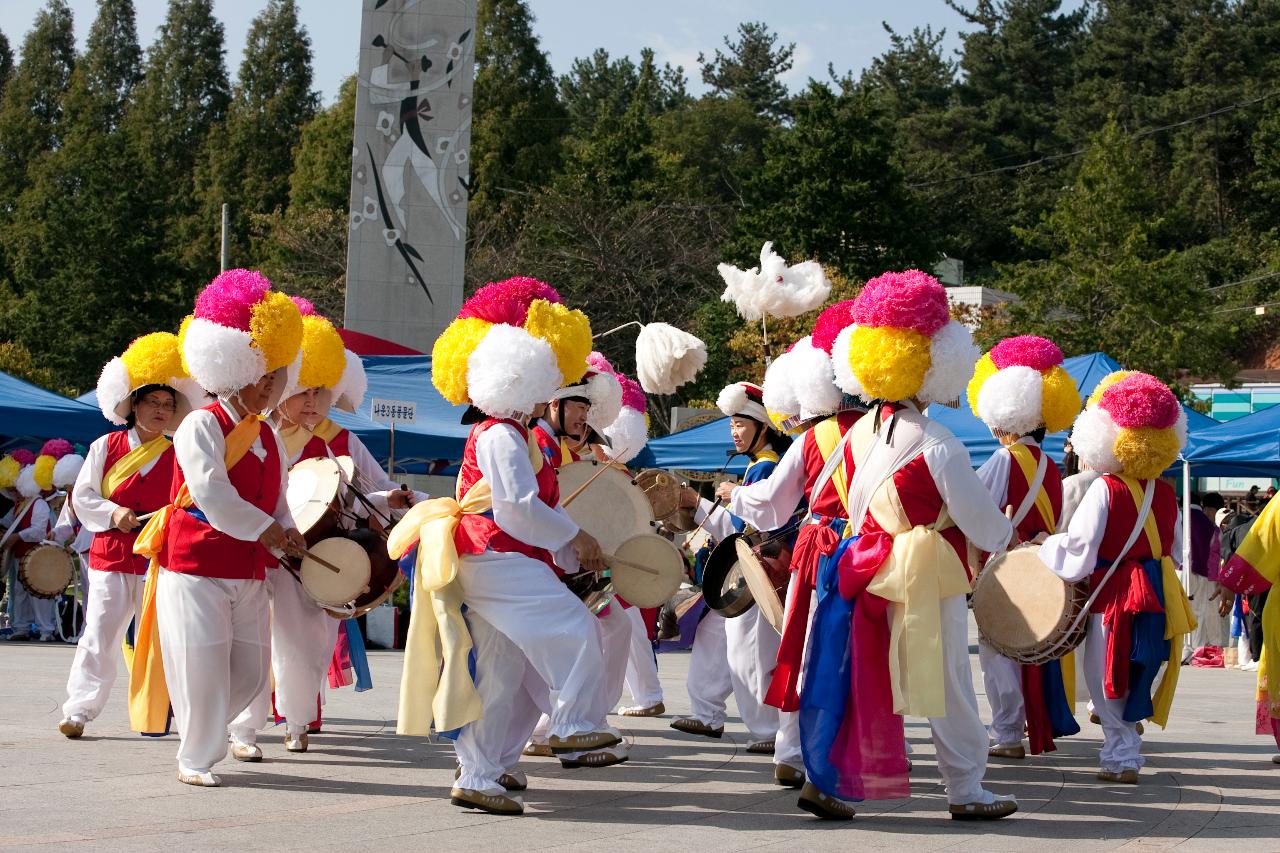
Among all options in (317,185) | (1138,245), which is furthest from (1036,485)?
(317,185)

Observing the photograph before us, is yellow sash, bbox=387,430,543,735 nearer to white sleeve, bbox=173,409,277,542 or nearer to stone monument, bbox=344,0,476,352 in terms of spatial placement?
white sleeve, bbox=173,409,277,542

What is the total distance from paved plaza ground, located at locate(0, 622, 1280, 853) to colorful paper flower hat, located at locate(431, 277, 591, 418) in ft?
5.60

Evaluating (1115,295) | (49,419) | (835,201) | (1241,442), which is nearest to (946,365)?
(1241,442)

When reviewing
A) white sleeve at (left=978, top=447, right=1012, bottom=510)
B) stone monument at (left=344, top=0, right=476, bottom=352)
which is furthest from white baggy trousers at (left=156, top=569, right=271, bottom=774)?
stone monument at (left=344, top=0, right=476, bottom=352)

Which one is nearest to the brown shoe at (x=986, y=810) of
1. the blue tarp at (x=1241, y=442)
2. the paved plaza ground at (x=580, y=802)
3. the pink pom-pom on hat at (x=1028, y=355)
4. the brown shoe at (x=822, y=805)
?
the paved plaza ground at (x=580, y=802)

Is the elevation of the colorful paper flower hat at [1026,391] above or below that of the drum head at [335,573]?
above

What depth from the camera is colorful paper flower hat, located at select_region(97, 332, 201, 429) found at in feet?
27.9

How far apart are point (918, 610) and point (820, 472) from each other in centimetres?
94

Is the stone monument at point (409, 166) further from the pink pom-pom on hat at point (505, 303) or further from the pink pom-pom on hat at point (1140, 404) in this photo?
the pink pom-pom on hat at point (505, 303)

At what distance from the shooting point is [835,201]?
4528 cm

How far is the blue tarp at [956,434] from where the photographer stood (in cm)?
1488

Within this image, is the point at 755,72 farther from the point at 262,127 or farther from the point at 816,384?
the point at 816,384

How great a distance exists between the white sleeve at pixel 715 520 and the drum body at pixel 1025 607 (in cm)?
159

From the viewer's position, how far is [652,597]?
7.16m
